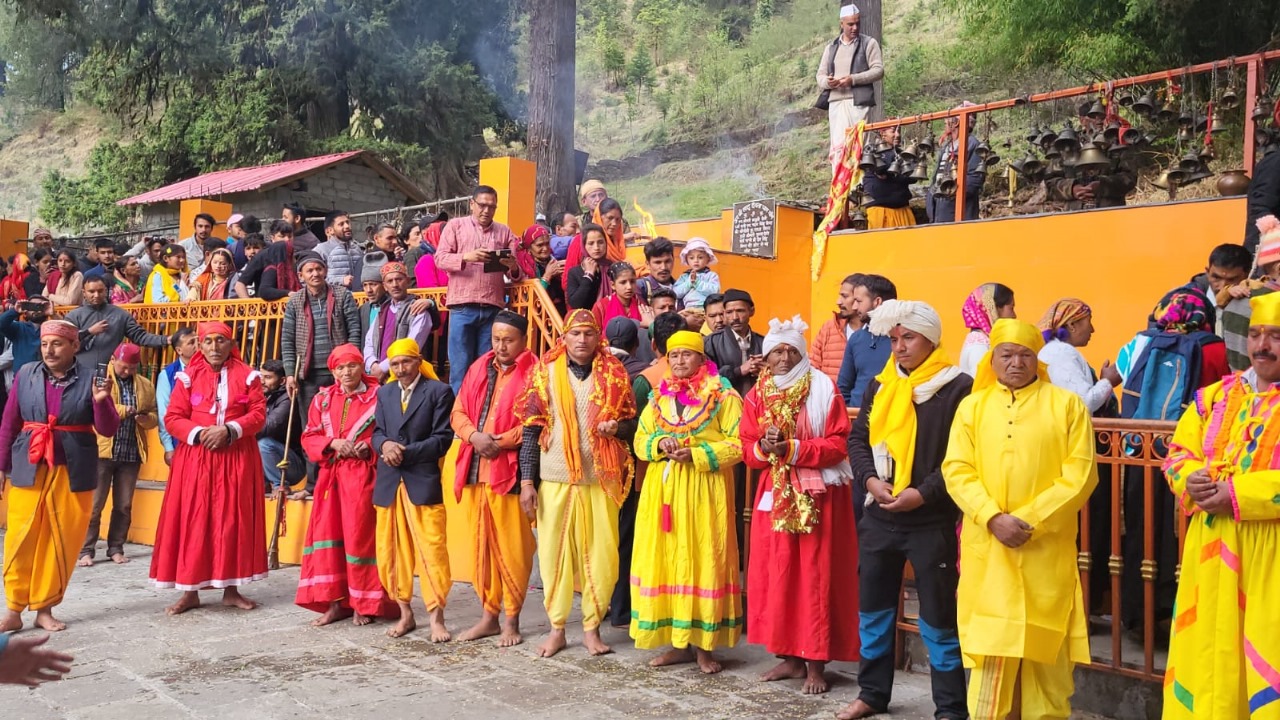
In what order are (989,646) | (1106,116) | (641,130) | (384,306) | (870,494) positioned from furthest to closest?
1. (641,130)
2. (1106,116)
3. (384,306)
4. (870,494)
5. (989,646)

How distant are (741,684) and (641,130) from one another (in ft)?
93.5

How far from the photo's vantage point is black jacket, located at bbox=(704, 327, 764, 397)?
6652 mm

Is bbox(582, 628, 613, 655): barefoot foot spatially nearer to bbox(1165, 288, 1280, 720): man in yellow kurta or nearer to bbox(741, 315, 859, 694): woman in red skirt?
bbox(741, 315, 859, 694): woman in red skirt

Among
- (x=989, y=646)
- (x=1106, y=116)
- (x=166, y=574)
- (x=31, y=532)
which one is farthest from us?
(x=1106, y=116)

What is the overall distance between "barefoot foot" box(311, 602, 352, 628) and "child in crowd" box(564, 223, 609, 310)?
260cm

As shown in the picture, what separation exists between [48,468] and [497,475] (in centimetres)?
299

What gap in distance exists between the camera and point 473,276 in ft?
26.0

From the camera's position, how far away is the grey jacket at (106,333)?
984cm

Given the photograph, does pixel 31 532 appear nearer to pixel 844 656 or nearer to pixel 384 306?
pixel 384 306

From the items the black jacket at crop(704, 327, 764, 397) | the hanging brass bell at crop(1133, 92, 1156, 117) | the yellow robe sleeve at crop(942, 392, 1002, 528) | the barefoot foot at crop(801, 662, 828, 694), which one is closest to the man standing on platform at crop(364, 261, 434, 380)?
the black jacket at crop(704, 327, 764, 397)

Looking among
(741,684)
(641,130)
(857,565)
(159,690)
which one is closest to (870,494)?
(857,565)

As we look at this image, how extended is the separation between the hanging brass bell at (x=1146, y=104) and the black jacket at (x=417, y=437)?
255 inches

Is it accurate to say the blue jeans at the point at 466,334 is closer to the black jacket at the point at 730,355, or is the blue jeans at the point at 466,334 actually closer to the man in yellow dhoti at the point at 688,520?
the black jacket at the point at 730,355

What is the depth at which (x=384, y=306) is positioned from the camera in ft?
28.0
